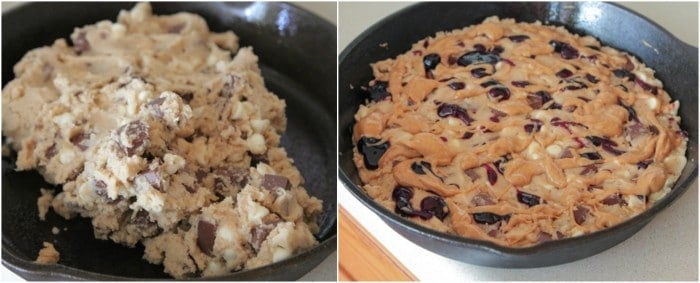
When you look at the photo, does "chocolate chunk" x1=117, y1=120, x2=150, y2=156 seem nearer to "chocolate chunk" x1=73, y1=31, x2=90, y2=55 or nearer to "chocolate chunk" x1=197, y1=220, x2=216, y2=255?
"chocolate chunk" x1=197, y1=220, x2=216, y2=255

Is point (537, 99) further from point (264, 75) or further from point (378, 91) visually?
point (264, 75)

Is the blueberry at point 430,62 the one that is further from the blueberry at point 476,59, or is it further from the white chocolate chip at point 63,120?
the white chocolate chip at point 63,120

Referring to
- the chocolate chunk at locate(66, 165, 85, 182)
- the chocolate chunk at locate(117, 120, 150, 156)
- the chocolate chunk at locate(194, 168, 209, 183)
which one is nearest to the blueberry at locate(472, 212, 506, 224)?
the chocolate chunk at locate(194, 168, 209, 183)

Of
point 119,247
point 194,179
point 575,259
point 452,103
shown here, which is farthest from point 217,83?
point 575,259

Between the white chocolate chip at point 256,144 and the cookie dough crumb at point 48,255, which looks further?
the white chocolate chip at point 256,144

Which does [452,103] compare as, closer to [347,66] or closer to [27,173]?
[347,66]

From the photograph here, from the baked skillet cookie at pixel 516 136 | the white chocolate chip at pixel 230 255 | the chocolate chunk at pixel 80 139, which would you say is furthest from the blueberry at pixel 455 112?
→ the chocolate chunk at pixel 80 139
